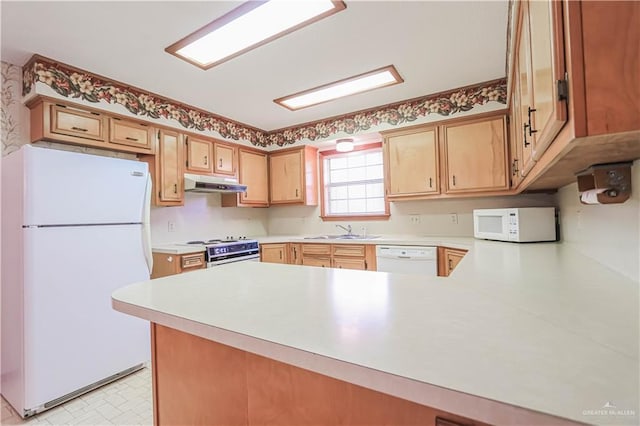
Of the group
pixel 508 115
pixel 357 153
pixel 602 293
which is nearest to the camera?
pixel 602 293

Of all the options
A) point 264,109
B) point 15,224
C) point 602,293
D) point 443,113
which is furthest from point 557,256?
point 15,224

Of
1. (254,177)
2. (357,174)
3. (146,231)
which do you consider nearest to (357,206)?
(357,174)

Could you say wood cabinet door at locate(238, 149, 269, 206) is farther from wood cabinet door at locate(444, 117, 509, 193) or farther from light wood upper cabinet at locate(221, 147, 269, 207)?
wood cabinet door at locate(444, 117, 509, 193)

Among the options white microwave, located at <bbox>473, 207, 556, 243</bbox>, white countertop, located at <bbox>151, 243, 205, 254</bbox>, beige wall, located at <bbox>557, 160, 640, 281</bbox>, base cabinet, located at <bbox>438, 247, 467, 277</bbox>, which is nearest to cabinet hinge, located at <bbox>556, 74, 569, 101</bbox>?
beige wall, located at <bbox>557, 160, 640, 281</bbox>

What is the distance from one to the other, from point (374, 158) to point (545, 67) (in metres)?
3.17

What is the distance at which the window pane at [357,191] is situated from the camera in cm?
414

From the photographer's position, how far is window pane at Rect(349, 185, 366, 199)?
163 inches

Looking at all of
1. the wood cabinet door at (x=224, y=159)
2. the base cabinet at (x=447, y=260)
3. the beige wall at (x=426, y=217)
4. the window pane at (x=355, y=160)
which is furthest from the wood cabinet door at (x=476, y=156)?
the wood cabinet door at (x=224, y=159)

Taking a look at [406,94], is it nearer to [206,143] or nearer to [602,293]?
[206,143]

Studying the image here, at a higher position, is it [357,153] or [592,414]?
[357,153]

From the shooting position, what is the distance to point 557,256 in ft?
5.78

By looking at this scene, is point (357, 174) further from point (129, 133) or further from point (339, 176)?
point (129, 133)

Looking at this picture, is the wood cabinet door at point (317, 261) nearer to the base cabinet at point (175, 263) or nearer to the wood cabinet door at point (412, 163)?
the wood cabinet door at point (412, 163)

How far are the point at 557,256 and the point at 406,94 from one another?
2110 millimetres
